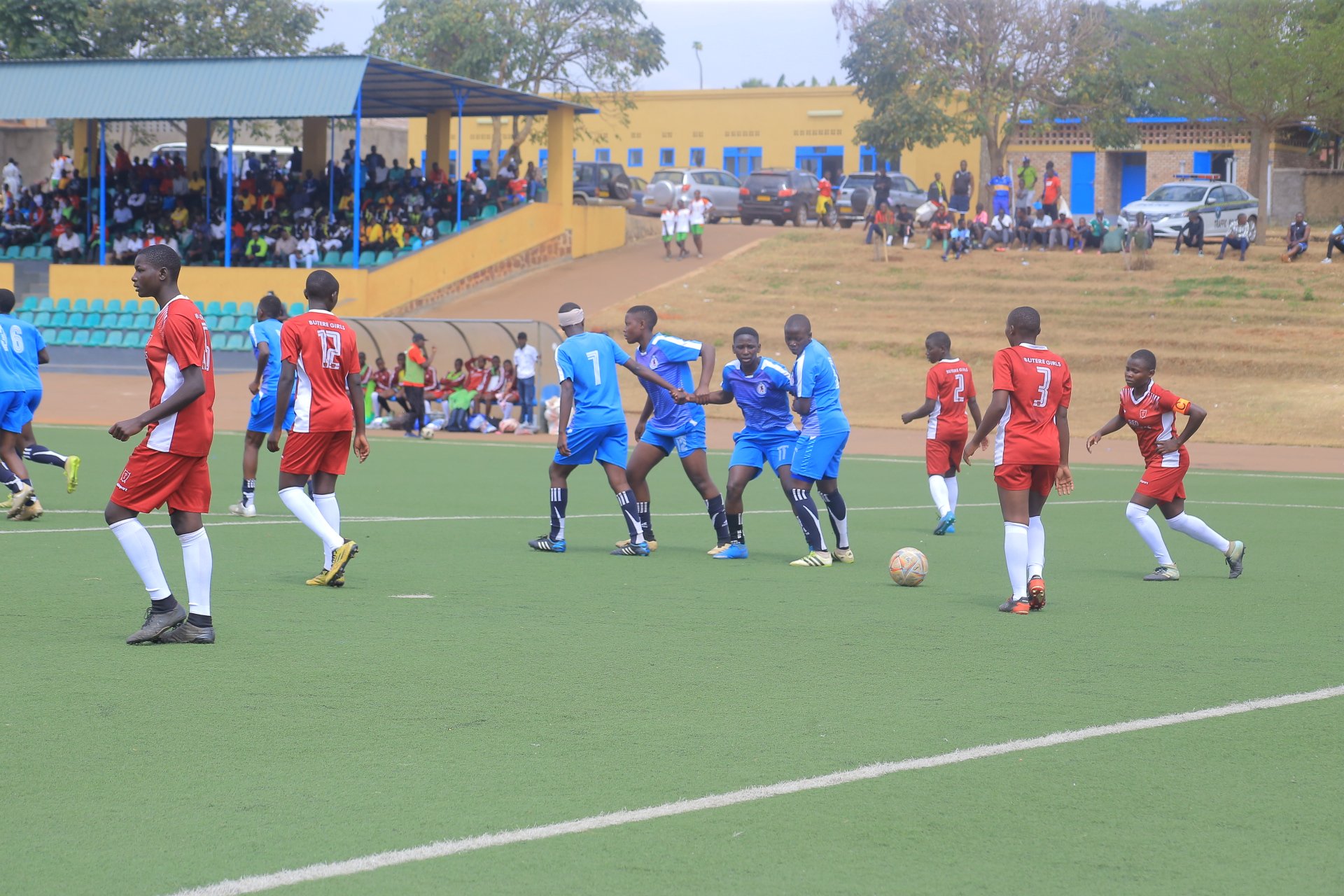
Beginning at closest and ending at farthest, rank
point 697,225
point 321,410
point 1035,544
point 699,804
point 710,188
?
point 699,804, point 1035,544, point 321,410, point 697,225, point 710,188

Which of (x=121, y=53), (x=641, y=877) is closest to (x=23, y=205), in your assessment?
(x=121, y=53)

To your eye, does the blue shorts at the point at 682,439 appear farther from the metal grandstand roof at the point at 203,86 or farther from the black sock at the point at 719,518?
the metal grandstand roof at the point at 203,86

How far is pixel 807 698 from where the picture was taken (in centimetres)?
666

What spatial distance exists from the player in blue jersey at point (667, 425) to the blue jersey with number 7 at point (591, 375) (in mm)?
225

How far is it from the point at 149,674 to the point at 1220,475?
16208 millimetres

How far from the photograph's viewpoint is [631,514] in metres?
11.4

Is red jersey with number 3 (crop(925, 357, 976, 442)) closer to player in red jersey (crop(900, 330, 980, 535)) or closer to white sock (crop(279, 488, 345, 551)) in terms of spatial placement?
player in red jersey (crop(900, 330, 980, 535))

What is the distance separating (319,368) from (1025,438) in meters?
4.45

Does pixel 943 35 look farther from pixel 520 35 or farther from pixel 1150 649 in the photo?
pixel 1150 649

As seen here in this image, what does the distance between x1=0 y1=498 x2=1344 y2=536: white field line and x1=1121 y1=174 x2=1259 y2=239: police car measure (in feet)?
78.0

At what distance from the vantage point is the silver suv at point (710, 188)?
4838 cm

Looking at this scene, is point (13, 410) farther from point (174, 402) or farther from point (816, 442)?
point (816, 442)

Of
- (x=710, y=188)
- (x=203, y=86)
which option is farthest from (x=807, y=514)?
(x=710, y=188)

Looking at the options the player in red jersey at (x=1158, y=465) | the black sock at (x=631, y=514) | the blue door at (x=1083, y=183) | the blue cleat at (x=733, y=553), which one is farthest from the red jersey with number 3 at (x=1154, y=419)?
the blue door at (x=1083, y=183)
